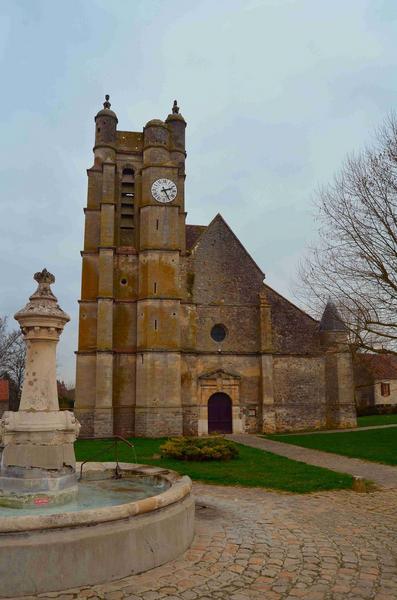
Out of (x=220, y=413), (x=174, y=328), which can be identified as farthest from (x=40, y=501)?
(x=220, y=413)

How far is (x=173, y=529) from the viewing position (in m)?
5.28

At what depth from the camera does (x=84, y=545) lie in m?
4.46

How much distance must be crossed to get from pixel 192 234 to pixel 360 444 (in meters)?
17.4

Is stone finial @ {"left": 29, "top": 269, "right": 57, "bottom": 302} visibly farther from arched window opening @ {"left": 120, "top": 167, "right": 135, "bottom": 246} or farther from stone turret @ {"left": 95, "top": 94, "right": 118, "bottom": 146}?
stone turret @ {"left": 95, "top": 94, "right": 118, "bottom": 146}

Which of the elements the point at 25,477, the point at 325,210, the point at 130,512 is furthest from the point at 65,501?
the point at 325,210

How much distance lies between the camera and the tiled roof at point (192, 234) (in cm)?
→ 3073

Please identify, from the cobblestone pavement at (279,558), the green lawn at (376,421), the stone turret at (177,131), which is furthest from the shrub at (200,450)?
the stone turret at (177,131)

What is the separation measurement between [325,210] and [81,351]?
50.2ft

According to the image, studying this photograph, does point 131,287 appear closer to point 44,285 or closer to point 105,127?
point 105,127

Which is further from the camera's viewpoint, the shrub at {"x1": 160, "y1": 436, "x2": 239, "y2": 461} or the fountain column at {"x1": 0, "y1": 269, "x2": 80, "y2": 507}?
the shrub at {"x1": 160, "y1": 436, "x2": 239, "y2": 461}

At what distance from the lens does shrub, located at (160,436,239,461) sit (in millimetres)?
14445

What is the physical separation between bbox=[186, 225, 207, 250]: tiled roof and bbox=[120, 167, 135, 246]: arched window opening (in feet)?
12.7

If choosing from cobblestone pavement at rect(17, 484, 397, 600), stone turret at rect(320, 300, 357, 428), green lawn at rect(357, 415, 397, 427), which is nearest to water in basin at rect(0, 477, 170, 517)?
cobblestone pavement at rect(17, 484, 397, 600)

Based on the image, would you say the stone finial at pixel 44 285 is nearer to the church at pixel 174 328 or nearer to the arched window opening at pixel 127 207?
the church at pixel 174 328
